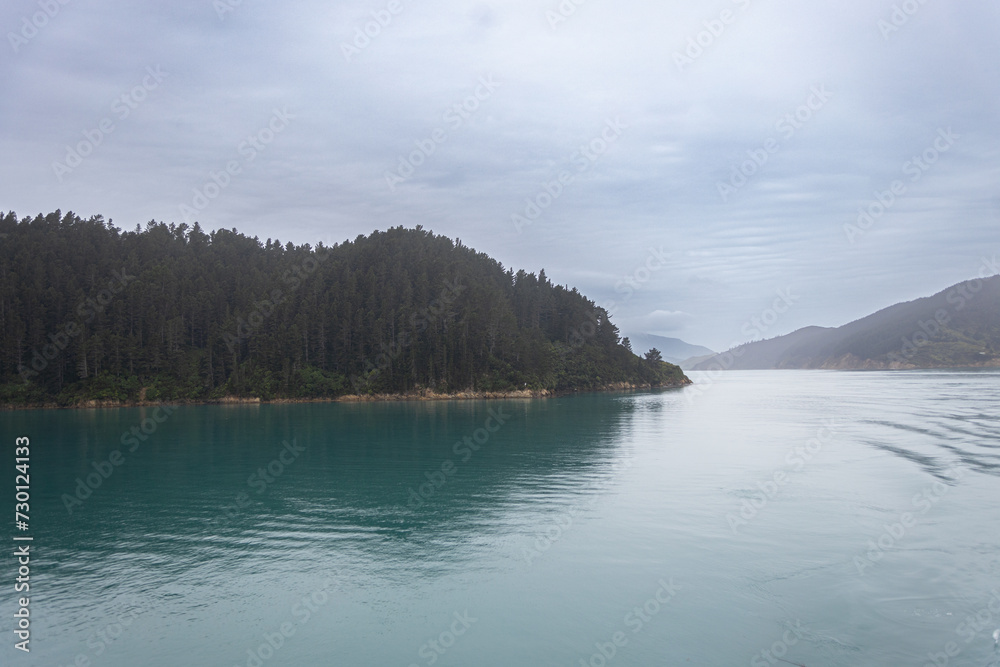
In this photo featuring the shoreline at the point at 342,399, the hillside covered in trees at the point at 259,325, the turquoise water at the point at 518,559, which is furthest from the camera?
the hillside covered in trees at the point at 259,325

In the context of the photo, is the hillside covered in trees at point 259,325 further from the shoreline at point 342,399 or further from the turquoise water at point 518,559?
the turquoise water at point 518,559

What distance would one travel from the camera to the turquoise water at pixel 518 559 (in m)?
12.6

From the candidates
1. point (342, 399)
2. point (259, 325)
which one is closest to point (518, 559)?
point (342, 399)

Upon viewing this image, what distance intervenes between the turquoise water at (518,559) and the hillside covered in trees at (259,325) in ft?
257

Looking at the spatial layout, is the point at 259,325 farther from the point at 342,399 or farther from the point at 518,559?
the point at 518,559

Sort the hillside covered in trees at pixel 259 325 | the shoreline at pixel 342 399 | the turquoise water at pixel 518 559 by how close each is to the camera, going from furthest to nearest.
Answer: the hillside covered in trees at pixel 259 325 < the shoreline at pixel 342 399 < the turquoise water at pixel 518 559

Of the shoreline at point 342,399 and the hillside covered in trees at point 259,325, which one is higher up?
the hillside covered in trees at point 259,325

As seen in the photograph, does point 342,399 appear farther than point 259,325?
No

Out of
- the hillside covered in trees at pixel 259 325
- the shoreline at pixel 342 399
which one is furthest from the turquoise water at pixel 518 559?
the hillside covered in trees at pixel 259 325

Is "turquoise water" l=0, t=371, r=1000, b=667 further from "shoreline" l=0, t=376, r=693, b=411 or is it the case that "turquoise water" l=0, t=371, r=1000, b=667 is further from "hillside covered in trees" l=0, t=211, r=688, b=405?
"hillside covered in trees" l=0, t=211, r=688, b=405

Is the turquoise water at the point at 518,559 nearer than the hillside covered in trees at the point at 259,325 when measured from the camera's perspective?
Yes

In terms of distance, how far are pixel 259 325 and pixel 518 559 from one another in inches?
4785

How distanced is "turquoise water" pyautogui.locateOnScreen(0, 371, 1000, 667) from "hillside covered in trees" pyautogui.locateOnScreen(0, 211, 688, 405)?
78404mm

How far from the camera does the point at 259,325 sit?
12681cm
